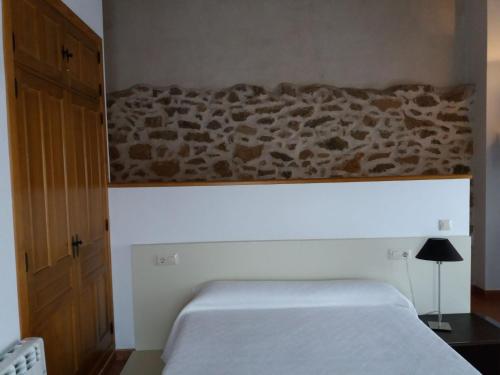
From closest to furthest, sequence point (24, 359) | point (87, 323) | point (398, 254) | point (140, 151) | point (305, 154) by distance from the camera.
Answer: point (24, 359) → point (87, 323) → point (398, 254) → point (140, 151) → point (305, 154)

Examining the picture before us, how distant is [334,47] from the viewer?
3.88 m

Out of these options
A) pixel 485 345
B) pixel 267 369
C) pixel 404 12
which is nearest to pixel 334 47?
pixel 404 12

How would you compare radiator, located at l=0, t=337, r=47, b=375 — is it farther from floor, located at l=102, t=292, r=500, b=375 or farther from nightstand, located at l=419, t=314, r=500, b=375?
nightstand, located at l=419, t=314, r=500, b=375

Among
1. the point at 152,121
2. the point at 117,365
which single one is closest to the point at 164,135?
the point at 152,121

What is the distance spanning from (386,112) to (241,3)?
1790 mm

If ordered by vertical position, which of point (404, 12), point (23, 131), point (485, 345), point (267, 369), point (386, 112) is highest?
point (404, 12)

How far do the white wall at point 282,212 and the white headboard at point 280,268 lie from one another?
7 cm

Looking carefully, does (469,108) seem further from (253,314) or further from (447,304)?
(253,314)

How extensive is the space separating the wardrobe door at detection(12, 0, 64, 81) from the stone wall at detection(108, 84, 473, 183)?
1.60 metres

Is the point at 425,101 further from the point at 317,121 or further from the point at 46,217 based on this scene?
the point at 46,217

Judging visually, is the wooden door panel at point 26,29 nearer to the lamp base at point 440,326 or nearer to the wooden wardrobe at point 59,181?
the wooden wardrobe at point 59,181

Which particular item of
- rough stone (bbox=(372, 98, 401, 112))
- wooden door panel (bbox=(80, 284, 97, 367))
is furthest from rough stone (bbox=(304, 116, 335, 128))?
wooden door panel (bbox=(80, 284, 97, 367))

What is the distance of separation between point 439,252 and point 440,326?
48 cm

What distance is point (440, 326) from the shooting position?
256 centimetres
